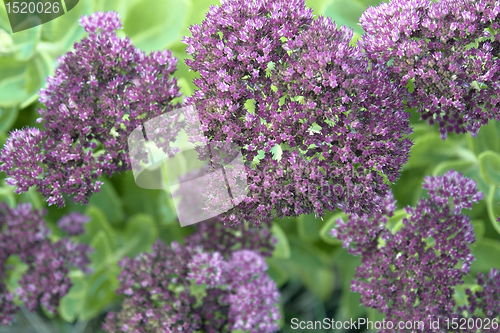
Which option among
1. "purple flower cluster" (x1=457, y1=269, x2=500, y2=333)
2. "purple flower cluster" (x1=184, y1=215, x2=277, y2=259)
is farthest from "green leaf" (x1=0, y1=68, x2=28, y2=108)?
"purple flower cluster" (x1=457, y1=269, x2=500, y2=333)

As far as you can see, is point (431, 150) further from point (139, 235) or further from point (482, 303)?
point (139, 235)

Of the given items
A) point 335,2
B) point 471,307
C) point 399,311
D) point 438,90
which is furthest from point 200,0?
point 471,307

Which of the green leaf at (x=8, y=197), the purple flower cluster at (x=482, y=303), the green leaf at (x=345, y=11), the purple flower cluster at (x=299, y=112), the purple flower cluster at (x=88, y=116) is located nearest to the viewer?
the purple flower cluster at (x=299, y=112)

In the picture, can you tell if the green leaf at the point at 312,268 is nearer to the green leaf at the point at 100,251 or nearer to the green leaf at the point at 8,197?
the green leaf at the point at 100,251

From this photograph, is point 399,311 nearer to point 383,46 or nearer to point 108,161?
point 383,46

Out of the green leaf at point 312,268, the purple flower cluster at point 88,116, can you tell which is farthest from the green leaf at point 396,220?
the purple flower cluster at point 88,116

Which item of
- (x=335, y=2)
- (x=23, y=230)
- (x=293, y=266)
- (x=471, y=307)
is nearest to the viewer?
(x=471, y=307)

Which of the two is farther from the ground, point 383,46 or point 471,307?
point 383,46
